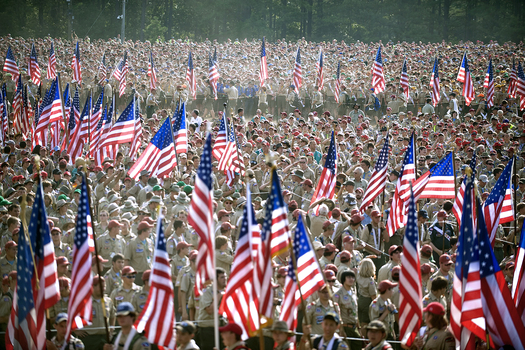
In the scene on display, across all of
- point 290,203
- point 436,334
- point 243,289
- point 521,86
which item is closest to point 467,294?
point 436,334

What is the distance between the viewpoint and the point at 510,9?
6538cm

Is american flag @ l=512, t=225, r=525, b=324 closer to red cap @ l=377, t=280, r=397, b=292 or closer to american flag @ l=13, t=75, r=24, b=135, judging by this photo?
red cap @ l=377, t=280, r=397, b=292

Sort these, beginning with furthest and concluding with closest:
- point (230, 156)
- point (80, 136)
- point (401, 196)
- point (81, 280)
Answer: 1. point (80, 136)
2. point (230, 156)
3. point (401, 196)
4. point (81, 280)

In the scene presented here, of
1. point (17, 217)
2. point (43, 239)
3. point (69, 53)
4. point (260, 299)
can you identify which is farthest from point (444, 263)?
point (69, 53)

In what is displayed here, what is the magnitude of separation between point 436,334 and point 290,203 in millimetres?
5589

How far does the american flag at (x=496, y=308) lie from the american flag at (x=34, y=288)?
18.8ft

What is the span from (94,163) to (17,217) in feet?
19.7

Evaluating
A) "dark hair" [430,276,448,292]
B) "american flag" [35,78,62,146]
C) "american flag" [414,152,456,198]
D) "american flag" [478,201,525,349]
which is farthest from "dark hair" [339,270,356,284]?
"american flag" [35,78,62,146]

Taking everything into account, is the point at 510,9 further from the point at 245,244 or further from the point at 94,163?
the point at 245,244

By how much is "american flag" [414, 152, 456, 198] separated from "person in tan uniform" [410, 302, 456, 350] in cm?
547

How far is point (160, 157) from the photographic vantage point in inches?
574

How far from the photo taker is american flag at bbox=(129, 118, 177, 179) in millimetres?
14539

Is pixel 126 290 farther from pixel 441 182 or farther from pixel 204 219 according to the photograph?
pixel 441 182

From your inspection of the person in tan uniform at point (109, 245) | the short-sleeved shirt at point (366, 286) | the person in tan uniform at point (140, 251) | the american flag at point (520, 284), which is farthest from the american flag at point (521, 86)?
the person in tan uniform at point (109, 245)
